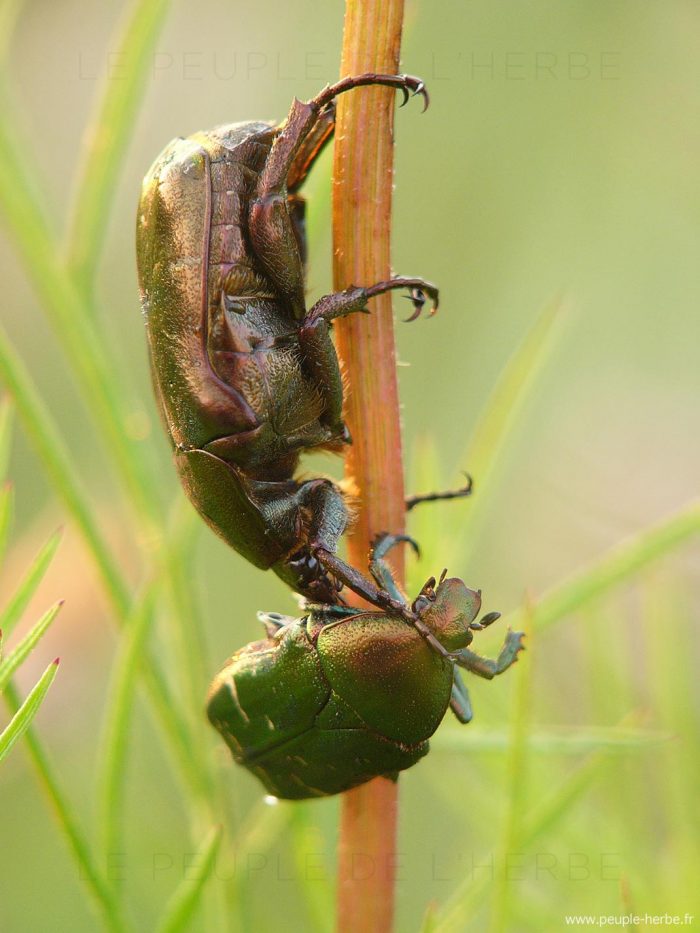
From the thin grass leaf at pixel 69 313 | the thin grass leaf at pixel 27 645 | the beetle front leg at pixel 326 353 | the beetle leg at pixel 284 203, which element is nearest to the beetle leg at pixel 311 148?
the beetle leg at pixel 284 203

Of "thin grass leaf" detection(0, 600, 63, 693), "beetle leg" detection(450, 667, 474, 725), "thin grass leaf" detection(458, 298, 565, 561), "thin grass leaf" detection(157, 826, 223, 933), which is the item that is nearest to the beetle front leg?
"thin grass leaf" detection(458, 298, 565, 561)

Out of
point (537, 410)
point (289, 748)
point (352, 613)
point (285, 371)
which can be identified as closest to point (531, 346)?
point (285, 371)

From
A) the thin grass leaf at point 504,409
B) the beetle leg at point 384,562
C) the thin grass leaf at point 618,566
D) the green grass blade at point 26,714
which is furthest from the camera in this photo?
the thin grass leaf at point 504,409

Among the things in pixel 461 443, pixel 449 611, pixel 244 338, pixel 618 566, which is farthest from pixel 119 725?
pixel 461 443

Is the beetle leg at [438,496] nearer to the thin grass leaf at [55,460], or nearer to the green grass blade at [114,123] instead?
the thin grass leaf at [55,460]

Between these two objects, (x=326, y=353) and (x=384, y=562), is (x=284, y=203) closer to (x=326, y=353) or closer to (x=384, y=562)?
(x=326, y=353)

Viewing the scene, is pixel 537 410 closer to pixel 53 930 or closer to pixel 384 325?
pixel 53 930
